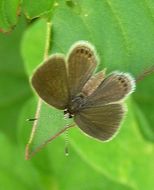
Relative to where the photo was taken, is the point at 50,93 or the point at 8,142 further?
the point at 8,142

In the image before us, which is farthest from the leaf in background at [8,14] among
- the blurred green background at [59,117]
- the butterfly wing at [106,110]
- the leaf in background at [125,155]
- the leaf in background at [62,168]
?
the leaf in background at [62,168]

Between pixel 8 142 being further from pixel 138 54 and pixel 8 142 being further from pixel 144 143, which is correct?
pixel 138 54

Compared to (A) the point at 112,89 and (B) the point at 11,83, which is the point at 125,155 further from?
(B) the point at 11,83

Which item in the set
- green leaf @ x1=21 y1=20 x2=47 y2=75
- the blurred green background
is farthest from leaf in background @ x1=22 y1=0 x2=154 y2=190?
green leaf @ x1=21 y1=20 x2=47 y2=75

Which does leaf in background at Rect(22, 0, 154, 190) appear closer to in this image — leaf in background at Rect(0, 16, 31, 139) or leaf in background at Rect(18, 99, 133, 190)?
leaf in background at Rect(18, 99, 133, 190)

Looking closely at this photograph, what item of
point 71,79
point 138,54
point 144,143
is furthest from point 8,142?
point 138,54

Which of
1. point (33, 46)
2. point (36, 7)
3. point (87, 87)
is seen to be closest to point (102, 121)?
point (87, 87)

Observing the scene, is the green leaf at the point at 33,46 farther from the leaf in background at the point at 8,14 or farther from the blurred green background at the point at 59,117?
the leaf in background at the point at 8,14
